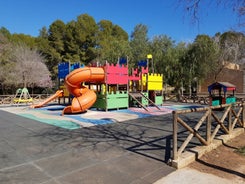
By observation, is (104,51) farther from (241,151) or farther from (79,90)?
(241,151)

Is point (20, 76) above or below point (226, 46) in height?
below

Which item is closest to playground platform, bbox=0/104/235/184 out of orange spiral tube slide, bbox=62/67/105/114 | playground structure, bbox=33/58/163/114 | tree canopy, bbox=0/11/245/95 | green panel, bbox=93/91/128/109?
orange spiral tube slide, bbox=62/67/105/114

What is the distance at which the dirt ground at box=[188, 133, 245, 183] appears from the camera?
348cm

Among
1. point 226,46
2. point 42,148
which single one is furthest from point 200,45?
point 42,148

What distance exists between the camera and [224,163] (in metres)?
3.98

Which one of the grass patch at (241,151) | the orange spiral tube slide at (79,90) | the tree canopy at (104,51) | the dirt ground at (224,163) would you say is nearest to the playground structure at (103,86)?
the orange spiral tube slide at (79,90)

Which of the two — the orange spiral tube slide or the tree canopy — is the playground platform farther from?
the tree canopy

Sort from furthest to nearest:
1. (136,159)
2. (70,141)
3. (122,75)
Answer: (122,75) → (70,141) → (136,159)

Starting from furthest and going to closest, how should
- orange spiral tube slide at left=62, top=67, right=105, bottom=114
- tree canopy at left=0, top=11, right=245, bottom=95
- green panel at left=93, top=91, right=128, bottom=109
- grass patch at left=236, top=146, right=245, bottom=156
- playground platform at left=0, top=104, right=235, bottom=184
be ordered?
tree canopy at left=0, top=11, right=245, bottom=95 → green panel at left=93, top=91, right=128, bottom=109 → orange spiral tube slide at left=62, top=67, right=105, bottom=114 → grass patch at left=236, top=146, right=245, bottom=156 → playground platform at left=0, top=104, right=235, bottom=184

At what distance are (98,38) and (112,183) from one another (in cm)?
3147

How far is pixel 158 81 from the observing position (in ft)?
55.9

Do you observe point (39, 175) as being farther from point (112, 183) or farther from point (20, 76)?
point (20, 76)

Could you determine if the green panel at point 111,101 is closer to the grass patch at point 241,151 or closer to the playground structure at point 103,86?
the playground structure at point 103,86

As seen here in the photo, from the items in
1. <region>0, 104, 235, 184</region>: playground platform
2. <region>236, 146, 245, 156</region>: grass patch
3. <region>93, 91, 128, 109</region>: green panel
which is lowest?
<region>0, 104, 235, 184</region>: playground platform
